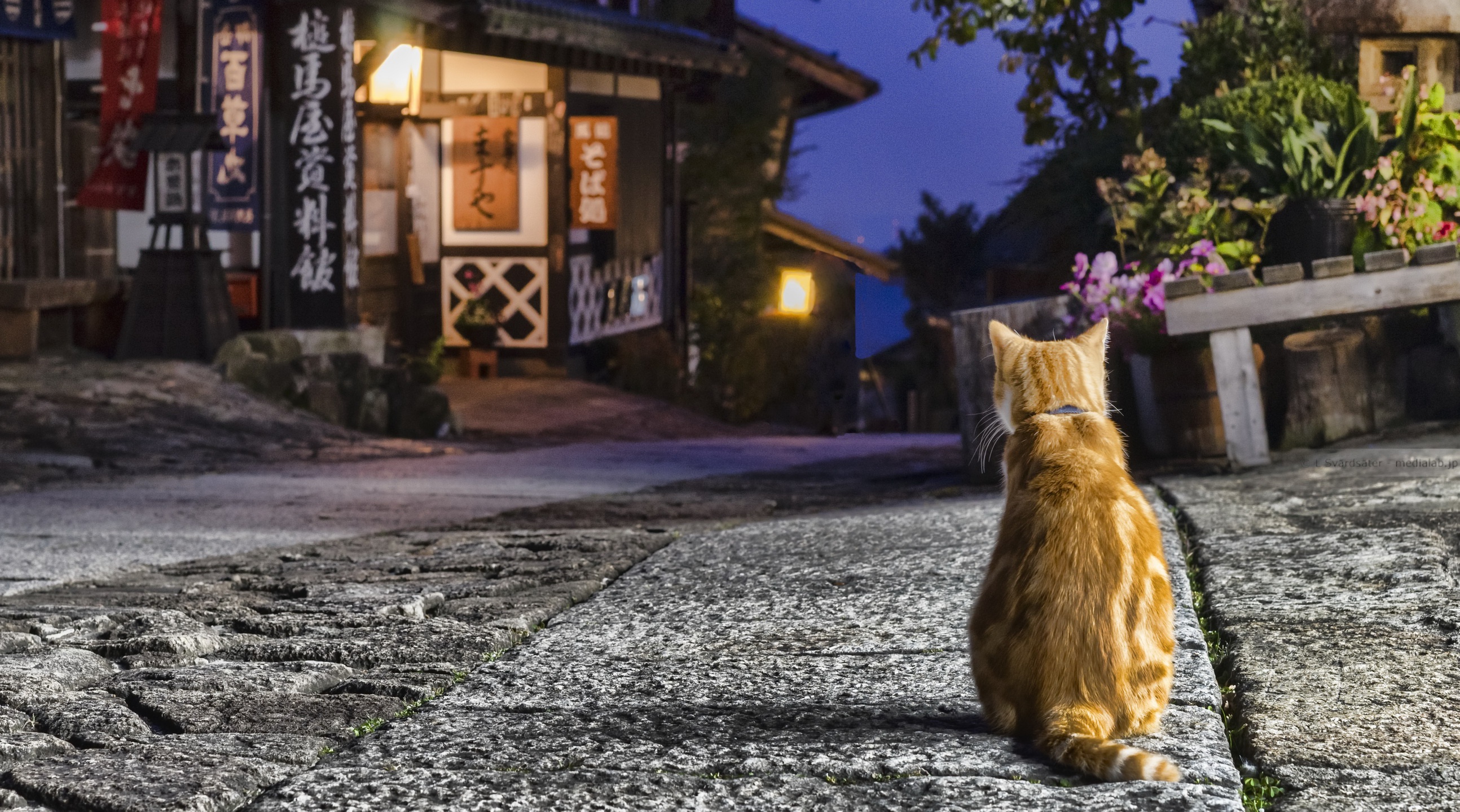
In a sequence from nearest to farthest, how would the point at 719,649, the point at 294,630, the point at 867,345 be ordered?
the point at 867,345 < the point at 719,649 < the point at 294,630

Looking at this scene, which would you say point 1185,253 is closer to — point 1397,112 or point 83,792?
point 1397,112

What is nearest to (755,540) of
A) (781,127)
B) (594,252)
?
(594,252)

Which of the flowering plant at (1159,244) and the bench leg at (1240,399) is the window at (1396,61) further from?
the bench leg at (1240,399)

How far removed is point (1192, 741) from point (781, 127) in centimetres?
2290

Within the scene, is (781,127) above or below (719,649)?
above

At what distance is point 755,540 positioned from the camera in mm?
5367

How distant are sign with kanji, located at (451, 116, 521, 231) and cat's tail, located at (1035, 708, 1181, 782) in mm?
16024

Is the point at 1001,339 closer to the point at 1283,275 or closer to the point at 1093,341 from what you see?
the point at 1093,341

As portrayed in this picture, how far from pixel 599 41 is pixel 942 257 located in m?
11.1

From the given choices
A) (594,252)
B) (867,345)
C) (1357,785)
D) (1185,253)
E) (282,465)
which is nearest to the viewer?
(1357,785)

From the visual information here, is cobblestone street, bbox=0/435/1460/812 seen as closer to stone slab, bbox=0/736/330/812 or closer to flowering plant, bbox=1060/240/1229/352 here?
stone slab, bbox=0/736/330/812

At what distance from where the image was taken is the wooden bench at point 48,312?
1161 cm

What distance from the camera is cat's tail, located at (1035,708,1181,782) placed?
2.46 m

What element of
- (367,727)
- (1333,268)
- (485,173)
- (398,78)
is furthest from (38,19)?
(367,727)
